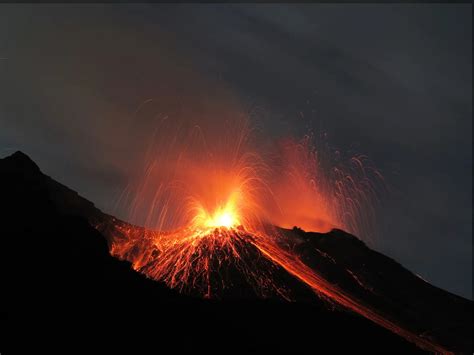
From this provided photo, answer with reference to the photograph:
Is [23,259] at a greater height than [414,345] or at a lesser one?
lesser

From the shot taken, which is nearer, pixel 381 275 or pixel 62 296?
pixel 62 296

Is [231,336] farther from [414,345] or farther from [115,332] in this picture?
[414,345]

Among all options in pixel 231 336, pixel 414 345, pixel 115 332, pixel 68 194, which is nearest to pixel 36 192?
pixel 115 332

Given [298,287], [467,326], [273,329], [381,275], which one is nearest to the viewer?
[273,329]

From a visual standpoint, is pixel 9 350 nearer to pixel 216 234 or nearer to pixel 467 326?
pixel 216 234

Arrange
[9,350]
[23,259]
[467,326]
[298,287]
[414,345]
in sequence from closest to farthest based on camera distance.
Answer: [9,350], [23,259], [414,345], [298,287], [467,326]

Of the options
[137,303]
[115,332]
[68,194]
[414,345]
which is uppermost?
[68,194]

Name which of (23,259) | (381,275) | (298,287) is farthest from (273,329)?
(381,275)
